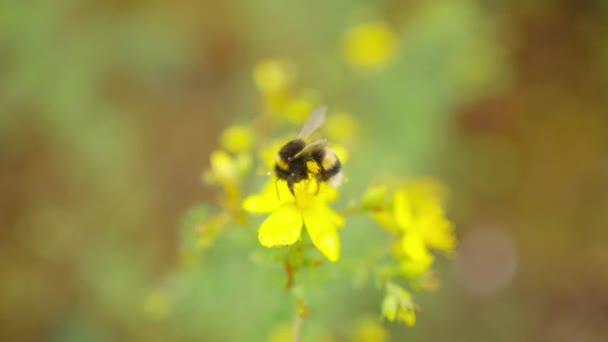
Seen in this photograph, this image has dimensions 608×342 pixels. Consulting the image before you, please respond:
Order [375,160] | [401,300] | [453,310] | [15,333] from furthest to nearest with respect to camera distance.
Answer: [453,310] < [15,333] < [375,160] < [401,300]

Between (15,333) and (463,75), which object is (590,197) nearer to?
(463,75)

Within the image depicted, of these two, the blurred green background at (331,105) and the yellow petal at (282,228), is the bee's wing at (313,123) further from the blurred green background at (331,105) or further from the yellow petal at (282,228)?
the blurred green background at (331,105)

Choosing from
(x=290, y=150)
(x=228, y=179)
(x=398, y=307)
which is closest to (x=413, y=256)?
(x=398, y=307)

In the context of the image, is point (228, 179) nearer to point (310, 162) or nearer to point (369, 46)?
point (310, 162)

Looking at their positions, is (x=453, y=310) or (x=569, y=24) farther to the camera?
(x=569, y=24)

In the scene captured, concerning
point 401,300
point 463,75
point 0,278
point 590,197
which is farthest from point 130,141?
point 590,197

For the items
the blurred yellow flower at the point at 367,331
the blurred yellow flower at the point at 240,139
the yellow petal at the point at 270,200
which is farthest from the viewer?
the blurred yellow flower at the point at 367,331

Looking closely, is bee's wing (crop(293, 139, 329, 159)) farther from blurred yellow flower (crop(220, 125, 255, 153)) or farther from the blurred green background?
the blurred green background

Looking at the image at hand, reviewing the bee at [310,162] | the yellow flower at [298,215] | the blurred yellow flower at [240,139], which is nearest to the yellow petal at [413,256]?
the yellow flower at [298,215]
